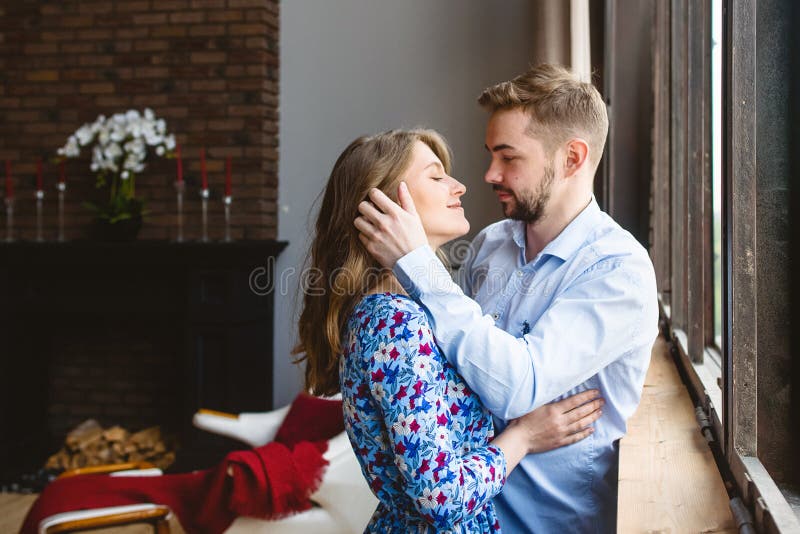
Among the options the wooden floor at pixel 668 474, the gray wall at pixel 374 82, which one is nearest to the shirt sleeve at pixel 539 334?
the wooden floor at pixel 668 474

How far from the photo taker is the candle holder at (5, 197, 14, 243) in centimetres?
449

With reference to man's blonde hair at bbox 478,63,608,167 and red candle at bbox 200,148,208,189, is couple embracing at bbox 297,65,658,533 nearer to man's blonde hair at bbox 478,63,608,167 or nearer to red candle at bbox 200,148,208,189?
man's blonde hair at bbox 478,63,608,167

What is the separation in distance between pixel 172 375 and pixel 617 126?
2918mm

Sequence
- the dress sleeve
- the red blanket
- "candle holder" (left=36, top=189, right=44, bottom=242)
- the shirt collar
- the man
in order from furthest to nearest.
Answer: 1. "candle holder" (left=36, top=189, right=44, bottom=242)
2. the red blanket
3. the shirt collar
4. the man
5. the dress sleeve

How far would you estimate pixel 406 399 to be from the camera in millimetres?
1136

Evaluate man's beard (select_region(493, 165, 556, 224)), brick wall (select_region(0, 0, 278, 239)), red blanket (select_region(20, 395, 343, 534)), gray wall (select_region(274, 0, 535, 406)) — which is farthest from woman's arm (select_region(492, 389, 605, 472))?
brick wall (select_region(0, 0, 278, 239))

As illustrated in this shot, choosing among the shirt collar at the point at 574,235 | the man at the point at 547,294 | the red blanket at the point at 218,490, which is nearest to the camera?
the man at the point at 547,294

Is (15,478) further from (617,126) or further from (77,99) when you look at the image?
(617,126)

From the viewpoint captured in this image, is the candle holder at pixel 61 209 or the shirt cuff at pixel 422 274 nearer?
the shirt cuff at pixel 422 274

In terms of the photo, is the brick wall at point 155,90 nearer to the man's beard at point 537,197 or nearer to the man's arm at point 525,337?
the man's beard at point 537,197

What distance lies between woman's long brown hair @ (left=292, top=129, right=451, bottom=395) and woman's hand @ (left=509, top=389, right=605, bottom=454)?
1.17ft

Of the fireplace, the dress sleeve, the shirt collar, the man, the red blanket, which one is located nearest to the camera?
the dress sleeve

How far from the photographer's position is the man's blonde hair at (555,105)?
1.52 m

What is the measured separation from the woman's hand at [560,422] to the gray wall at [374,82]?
291 cm
